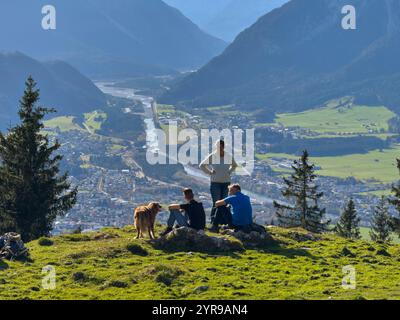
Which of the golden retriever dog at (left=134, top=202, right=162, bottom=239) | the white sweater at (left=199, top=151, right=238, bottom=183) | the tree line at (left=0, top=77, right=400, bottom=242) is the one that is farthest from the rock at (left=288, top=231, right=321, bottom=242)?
the tree line at (left=0, top=77, right=400, bottom=242)

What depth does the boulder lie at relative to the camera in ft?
82.6

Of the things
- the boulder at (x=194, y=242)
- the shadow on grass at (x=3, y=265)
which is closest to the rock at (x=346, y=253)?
the boulder at (x=194, y=242)

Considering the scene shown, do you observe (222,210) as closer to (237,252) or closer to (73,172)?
(237,252)

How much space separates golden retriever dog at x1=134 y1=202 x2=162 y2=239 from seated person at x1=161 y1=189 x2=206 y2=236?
0.54 meters

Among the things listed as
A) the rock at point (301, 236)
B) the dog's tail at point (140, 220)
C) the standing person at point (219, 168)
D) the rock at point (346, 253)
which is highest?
the standing person at point (219, 168)

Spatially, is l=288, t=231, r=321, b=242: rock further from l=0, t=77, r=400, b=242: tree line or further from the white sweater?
l=0, t=77, r=400, b=242: tree line

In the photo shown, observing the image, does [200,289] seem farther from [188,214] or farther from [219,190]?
[219,190]

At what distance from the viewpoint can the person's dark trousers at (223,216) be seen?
27.5 m

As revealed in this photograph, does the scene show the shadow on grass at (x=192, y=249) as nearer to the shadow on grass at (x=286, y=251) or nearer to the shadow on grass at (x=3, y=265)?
the shadow on grass at (x=286, y=251)

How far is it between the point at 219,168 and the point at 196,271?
7.54 meters

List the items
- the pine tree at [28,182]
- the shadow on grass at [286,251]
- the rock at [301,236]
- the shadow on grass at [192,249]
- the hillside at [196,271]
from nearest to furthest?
the hillside at [196,271] < the shadow on grass at [192,249] < the shadow on grass at [286,251] < the rock at [301,236] < the pine tree at [28,182]

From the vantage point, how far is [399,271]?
74.7 feet

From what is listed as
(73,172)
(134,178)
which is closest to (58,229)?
(134,178)

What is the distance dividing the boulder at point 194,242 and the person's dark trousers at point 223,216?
1807mm
